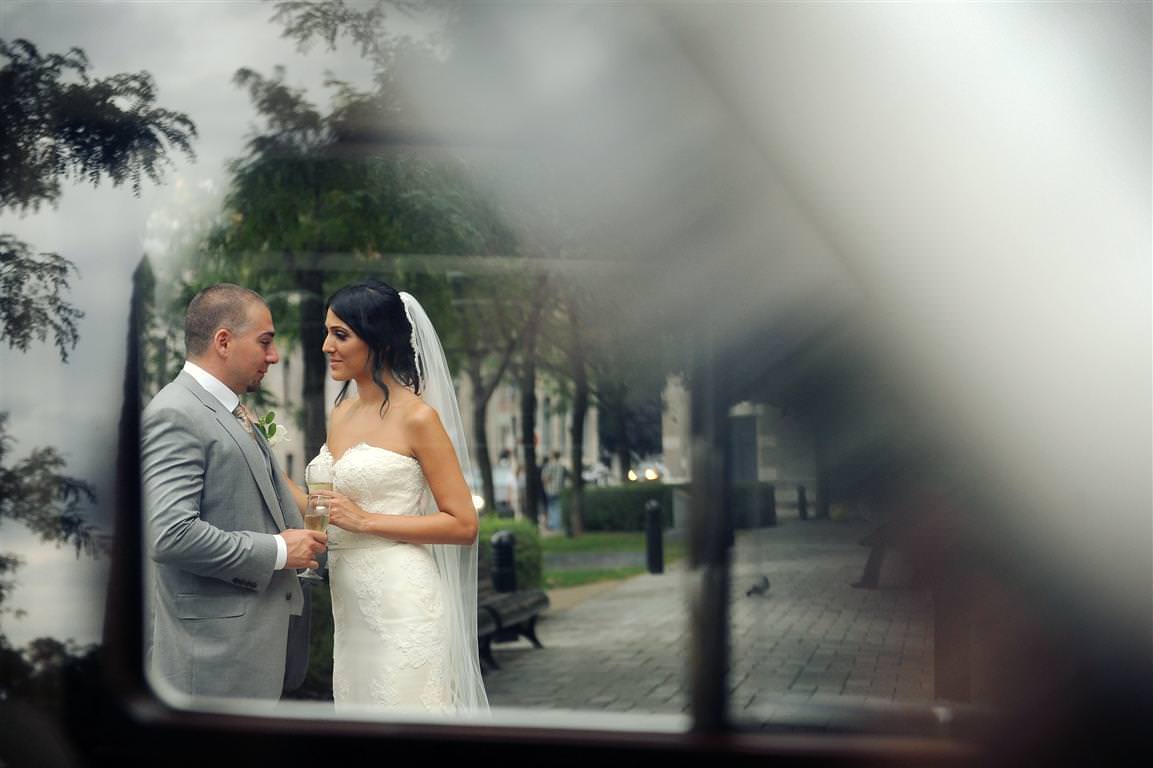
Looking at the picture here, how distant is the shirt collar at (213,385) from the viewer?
2.60 metres

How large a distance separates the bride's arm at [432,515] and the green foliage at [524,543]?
0.09 m

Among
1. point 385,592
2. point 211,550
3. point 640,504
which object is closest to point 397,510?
point 385,592

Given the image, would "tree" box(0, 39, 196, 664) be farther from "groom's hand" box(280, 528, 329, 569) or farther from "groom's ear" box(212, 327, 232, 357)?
"groom's hand" box(280, 528, 329, 569)

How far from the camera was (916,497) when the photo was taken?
191cm

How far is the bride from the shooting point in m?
2.85

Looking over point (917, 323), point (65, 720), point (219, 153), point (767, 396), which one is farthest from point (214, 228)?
point (917, 323)

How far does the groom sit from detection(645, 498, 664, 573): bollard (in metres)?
0.91

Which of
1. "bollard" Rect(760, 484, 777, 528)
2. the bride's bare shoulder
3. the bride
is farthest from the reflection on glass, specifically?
the bride's bare shoulder

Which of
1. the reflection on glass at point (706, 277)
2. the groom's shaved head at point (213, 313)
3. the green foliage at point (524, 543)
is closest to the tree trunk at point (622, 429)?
the reflection on glass at point (706, 277)

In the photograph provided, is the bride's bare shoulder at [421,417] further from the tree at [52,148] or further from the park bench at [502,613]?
the tree at [52,148]

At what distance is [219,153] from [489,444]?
3.33ft

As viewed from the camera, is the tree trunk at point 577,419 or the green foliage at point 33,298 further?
the green foliage at point 33,298

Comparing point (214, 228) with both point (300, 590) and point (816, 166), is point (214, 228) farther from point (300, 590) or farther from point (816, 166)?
point (816, 166)

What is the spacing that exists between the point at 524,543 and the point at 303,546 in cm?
62
